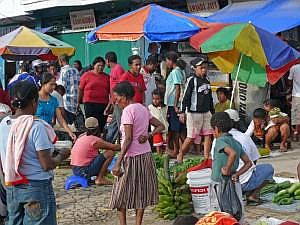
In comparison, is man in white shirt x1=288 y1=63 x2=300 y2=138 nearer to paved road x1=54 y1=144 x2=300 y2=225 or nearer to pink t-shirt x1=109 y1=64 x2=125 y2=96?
paved road x1=54 y1=144 x2=300 y2=225

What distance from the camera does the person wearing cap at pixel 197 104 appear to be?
925 centimetres

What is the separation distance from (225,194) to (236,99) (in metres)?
7.00

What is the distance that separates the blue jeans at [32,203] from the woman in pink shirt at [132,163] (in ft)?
5.06

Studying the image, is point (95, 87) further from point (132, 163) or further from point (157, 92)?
point (132, 163)

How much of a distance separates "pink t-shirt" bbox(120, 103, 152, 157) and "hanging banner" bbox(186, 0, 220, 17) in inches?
361

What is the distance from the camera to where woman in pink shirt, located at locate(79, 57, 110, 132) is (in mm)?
10383

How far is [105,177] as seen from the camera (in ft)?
27.9

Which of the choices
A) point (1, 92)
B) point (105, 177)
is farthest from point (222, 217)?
point (105, 177)

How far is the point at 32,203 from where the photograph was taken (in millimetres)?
4168

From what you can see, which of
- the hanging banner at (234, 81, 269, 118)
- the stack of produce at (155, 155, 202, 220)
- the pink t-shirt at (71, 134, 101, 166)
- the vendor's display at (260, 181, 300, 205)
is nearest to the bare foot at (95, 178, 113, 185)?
the pink t-shirt at (71, 134, 101, 166)

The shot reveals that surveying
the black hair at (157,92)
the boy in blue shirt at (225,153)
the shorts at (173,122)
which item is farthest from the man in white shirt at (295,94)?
the boy in blue shirt at (225,153)

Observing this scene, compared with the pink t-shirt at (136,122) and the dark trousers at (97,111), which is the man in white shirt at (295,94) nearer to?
the dark trousers at (97,111)

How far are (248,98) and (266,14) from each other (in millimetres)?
1823

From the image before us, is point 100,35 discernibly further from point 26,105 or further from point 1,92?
point 26,105
